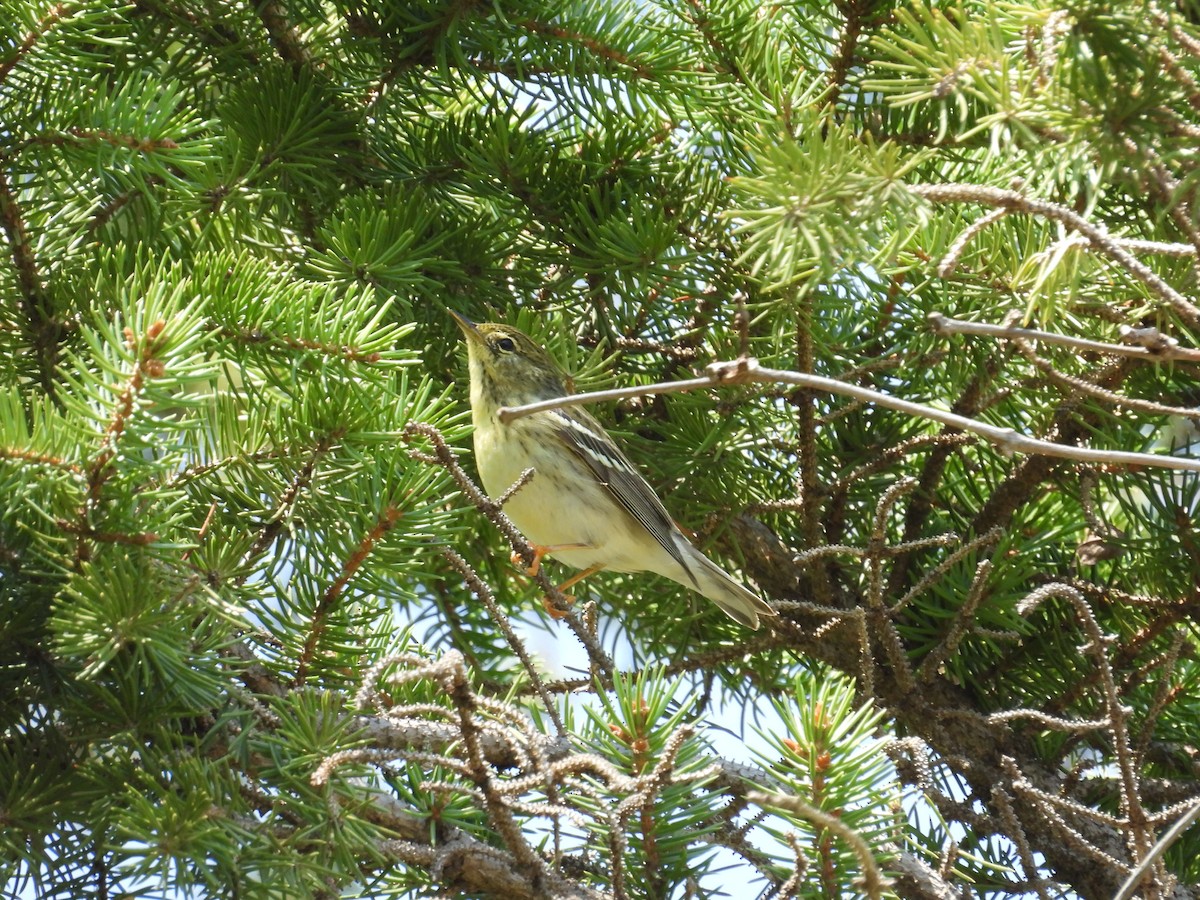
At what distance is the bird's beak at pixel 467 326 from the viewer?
2.43m

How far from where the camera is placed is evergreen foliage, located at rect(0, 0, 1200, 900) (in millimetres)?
1475

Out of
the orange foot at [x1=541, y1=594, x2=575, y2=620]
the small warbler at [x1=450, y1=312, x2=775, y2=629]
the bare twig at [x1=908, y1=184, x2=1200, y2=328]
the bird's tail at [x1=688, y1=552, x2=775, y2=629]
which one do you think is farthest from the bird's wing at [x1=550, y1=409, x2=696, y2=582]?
the bare twig at [x1=908, y1=184, x2=1200, y2=328]

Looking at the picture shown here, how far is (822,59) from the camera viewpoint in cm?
238

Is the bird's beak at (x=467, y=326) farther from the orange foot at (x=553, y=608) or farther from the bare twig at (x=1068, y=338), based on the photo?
the bare twig at (x=1068, y=338)

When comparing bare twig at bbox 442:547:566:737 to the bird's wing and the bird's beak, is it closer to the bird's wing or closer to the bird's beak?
the bird's beak

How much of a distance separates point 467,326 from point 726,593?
82 cm

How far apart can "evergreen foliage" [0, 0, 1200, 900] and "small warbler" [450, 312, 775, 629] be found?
146mm

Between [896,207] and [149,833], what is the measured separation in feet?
3.94

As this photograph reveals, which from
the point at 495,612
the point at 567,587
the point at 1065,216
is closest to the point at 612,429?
the point at 567,587

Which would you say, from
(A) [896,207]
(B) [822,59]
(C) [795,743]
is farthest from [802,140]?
(C) [795,743]

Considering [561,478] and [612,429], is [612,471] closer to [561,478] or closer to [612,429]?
[561,478]

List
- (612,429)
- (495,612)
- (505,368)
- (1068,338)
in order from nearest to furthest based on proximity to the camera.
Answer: (1068,338) < (495,612) < (612,429) < (505,368)

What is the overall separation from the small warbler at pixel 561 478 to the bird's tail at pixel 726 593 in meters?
0.08

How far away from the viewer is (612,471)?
3.55 meters
